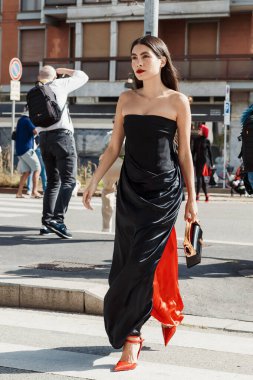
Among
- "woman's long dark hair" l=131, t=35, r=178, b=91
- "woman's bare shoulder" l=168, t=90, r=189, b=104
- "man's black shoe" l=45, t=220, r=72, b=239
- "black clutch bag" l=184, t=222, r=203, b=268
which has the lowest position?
"man's black shoe" l=45, t=220, r=72, b=239

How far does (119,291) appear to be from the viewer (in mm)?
4867

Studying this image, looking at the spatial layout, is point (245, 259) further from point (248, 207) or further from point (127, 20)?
point (127, 20)

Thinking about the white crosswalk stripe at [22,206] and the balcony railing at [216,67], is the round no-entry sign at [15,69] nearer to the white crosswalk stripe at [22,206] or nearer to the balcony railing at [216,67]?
the white crosswalk stripe at [22,206]

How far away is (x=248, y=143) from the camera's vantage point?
7.61 metres

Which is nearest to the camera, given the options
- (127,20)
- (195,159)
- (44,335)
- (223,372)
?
(223,372)

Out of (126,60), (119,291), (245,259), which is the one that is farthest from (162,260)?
(126,60)

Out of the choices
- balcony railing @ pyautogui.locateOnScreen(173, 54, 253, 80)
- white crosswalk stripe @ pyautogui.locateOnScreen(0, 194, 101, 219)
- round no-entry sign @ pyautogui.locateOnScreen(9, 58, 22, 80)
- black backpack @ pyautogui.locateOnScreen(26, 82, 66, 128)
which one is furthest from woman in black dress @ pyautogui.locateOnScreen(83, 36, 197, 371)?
balcony railing @ pyautogui.locateOnScreen(173, 54, 253, 80)

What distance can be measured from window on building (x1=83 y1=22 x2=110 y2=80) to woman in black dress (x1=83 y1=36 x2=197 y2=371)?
111ft

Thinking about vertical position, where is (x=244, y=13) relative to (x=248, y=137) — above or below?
above

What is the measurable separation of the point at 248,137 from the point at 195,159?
44.0 ft

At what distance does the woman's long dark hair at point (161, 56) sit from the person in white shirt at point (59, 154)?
4.73 m

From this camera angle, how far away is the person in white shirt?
32.7 ft

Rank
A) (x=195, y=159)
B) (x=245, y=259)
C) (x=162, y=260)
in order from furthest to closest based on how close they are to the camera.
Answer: (x=195, y=159) → (x=245, y=259) → (x=162, y=260)

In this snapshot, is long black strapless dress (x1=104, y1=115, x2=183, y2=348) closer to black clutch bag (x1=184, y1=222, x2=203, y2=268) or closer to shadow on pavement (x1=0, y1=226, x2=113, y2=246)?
black clutch bag (x1=184, y1=222, x2=203, y2=268)
